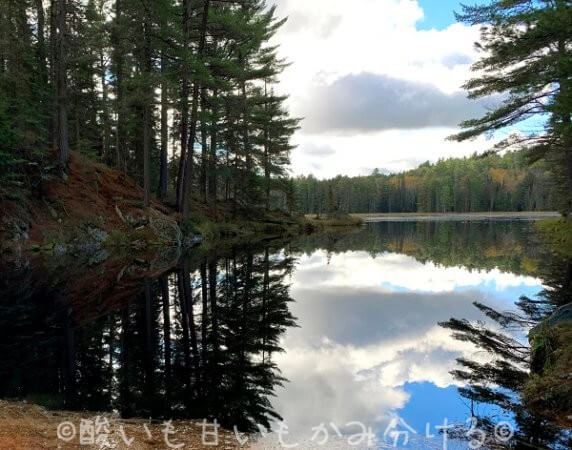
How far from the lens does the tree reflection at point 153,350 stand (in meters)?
5.18

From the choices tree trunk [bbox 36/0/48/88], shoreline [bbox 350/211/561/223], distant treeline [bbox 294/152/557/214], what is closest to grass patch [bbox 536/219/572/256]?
tree trunk [bbox 36/0/48/88]

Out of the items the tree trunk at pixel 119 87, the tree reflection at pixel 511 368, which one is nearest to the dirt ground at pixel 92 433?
the tree reflection at pixel 511 368

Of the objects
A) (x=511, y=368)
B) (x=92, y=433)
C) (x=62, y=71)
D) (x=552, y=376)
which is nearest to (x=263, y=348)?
(x=92, y=433)

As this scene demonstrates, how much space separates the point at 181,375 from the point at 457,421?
350cm

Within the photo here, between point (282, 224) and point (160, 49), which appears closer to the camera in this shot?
point (160, 49)

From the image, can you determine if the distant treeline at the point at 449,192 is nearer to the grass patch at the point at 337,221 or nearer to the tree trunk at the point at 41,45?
the grass patch at the point at 337,221

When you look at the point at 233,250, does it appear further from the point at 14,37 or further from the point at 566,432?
the point at 566,432

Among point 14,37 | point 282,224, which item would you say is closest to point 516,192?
point 282,224

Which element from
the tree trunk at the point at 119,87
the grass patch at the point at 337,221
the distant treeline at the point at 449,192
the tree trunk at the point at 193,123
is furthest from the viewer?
the distant treeline at the point at 449,192

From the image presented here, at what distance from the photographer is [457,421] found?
465 cm

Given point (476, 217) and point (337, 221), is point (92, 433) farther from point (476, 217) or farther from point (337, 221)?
point (476, 217)

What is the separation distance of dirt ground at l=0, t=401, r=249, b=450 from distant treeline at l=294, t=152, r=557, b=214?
108 metres

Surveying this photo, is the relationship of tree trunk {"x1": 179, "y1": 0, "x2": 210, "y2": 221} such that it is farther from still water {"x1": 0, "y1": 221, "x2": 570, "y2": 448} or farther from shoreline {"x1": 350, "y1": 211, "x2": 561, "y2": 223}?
shoreline {"x1": 350, "y1": 211, "x2": 561, "y2": 223}

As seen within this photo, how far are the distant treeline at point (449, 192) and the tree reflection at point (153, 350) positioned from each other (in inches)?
4013
